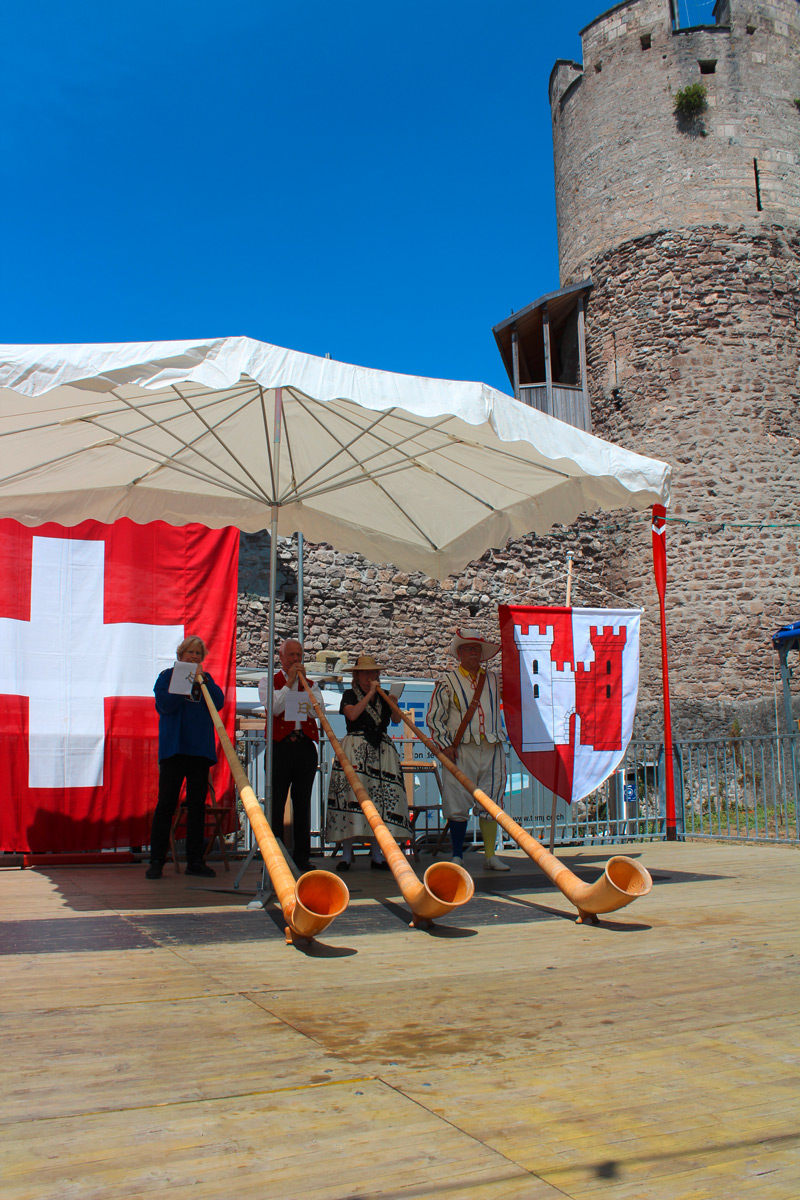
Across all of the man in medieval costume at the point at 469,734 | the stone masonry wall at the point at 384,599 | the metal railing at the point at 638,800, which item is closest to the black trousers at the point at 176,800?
the man in medieval costume at the point at 469,734

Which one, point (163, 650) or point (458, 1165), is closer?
point (458, 1165)

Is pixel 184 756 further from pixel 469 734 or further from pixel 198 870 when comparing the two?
pixel 469 734

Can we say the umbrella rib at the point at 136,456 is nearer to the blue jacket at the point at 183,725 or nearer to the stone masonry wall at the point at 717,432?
the blue jacket at the point at 183,725

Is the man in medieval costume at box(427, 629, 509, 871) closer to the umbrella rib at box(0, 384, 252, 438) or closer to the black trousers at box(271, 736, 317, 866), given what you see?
the black trousers at box(271, 736, 317, 866)

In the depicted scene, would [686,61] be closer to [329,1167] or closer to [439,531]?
[439,531]

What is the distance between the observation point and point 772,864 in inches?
257

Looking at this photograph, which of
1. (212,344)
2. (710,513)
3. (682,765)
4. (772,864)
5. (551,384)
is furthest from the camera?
(551,384)

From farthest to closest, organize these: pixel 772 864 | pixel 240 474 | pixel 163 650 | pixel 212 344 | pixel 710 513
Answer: pixel 710 513, pixel 163 650, pixel 772 864, pixel 240 474, pixel 212 344

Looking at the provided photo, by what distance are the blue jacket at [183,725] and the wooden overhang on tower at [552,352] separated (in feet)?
41.2

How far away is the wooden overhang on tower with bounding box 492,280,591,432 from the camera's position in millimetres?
17891

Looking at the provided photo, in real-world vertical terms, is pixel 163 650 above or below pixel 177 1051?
above

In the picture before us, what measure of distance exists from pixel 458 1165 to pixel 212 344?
3.10 metres

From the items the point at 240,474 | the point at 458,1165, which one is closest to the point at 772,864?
the point at 240,474

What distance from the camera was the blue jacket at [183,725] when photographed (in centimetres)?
→ 589
